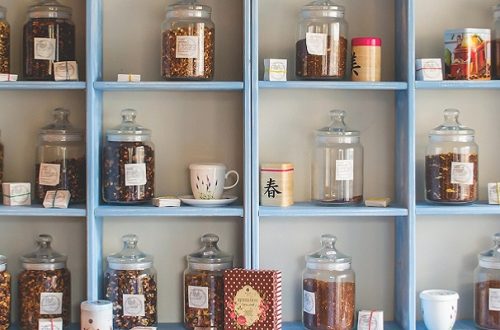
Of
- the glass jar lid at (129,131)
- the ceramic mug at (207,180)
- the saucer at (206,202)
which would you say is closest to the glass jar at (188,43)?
the glass jar lid at (129,131)

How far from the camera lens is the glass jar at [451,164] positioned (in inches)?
102

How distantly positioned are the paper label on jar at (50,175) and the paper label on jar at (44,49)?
36 cm

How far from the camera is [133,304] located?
8.56ft

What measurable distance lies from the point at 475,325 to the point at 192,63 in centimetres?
133

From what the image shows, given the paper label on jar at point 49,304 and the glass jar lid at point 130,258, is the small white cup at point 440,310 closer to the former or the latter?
the glass jar lid at point 130,258

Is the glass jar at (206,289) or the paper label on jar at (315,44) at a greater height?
the paper label on jar at (315,44)

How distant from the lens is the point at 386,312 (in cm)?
280

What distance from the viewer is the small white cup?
8.45 feet

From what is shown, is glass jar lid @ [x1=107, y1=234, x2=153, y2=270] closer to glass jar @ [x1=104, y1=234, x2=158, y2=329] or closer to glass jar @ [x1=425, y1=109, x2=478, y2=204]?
glass jar @ [x1=104, y1=234, x2=158, y2=329]

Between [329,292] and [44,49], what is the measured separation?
126 cm

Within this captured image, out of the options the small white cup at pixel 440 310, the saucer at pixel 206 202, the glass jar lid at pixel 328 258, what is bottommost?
the small white cup at pixel 440 310

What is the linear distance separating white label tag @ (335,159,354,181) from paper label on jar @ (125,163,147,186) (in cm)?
66

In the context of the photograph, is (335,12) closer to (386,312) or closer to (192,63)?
(192,63)

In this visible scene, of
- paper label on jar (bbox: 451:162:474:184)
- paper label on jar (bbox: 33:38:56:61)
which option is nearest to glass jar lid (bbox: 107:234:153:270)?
paper label on jar (bbox: 33:38:56:61)
